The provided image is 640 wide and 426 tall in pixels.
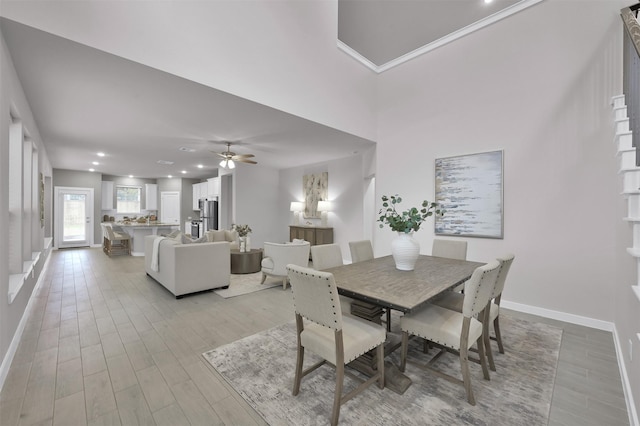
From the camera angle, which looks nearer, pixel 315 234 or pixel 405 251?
pixel 405 251

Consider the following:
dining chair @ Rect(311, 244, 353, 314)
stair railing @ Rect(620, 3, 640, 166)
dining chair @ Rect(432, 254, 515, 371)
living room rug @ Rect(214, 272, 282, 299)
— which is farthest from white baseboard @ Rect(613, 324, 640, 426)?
living room rug @ Rect(214, 272, 282, 299)

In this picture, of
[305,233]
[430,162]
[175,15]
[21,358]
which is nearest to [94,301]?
[21,358]

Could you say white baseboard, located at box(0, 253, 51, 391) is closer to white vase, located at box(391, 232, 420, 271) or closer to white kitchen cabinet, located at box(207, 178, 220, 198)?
white vase, located at box(391, 232, 420, 271)

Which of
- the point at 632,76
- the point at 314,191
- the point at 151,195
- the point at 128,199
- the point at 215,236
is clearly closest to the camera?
the point at 632,76

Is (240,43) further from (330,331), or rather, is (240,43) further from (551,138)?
(551,138)

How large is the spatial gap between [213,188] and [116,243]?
10.1ft

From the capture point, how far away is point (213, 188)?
Answer: 28.5ft

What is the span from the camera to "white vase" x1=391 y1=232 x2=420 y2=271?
2466 mm

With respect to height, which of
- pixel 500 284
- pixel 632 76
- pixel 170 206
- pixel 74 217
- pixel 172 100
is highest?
pixel 172 100

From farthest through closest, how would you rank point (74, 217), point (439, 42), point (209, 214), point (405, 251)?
1. point (74, 217)
2. point (209, 214)
3. point (439, 42)
4. point (405, 251)

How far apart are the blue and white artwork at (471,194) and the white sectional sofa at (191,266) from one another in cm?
347

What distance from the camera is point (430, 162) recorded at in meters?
4.30

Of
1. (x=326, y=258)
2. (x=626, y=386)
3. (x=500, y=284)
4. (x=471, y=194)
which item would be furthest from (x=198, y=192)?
(x=626, y=386)

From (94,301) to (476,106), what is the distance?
611 cm
